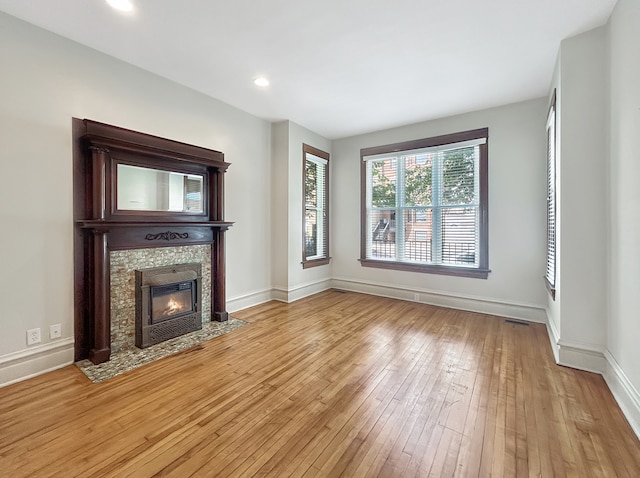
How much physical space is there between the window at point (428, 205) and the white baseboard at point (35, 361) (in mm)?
4203

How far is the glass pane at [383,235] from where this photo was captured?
507 cm

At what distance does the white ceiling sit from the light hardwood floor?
294 centimetres

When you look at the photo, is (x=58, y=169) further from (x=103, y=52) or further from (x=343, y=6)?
(x=343, y=6)

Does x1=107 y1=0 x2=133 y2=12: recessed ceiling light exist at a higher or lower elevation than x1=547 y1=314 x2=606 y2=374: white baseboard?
higher

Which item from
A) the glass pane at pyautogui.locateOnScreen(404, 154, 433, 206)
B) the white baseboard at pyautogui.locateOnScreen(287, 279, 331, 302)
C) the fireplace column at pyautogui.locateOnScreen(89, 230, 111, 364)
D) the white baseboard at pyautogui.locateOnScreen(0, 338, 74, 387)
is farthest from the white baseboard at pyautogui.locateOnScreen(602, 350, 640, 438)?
the white baseboard at pyautogui.locateOnScreen(0, 338, 74, 387)

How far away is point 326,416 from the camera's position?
1919mm

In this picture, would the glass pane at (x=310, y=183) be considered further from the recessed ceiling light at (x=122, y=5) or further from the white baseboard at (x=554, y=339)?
the white baseboard at (x=554, y=339)

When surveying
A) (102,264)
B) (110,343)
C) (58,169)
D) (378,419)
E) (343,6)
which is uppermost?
(343,6)

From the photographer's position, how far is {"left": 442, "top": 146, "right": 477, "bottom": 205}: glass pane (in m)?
4.26

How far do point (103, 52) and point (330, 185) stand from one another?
3.78m

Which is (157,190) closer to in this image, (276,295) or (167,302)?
(167,302)

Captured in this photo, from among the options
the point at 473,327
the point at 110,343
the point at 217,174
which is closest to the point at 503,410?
the point at 473,327

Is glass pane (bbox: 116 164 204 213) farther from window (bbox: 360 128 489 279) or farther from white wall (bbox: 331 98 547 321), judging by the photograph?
white wall (bbox: 331 98 547 321)

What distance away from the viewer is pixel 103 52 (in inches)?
110
